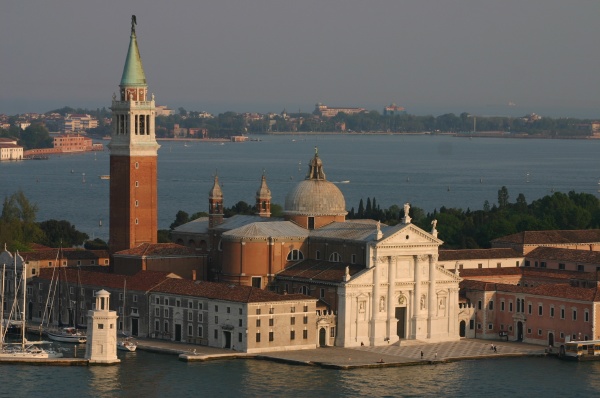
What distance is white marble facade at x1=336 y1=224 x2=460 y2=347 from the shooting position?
48031 millimetres

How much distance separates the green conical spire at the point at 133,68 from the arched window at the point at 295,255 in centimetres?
755

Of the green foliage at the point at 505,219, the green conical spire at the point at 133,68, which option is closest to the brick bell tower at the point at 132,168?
the green conical spire at the point at 133,68

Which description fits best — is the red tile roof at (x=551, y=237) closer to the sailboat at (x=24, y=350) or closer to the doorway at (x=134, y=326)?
the doorway at (x=134, y=326)

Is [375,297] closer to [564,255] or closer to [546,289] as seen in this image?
[546,289]

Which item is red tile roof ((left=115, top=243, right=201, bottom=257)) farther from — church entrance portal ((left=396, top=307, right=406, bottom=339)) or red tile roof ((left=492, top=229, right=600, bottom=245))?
red tile roof ((left=492, top=229, right=600, bottom=245))

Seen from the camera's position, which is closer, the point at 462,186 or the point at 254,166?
the point at 462,186

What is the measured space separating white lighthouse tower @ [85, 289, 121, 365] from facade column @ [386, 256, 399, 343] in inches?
320

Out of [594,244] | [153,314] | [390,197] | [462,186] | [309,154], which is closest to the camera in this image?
[153,314]

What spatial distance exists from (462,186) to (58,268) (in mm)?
73325

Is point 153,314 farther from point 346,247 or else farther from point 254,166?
point 254,166

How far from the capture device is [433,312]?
162ft

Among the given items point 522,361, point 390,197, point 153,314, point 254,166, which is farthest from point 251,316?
point 254,166

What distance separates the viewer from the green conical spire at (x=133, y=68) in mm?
54344

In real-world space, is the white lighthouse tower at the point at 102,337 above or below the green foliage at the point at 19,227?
below
